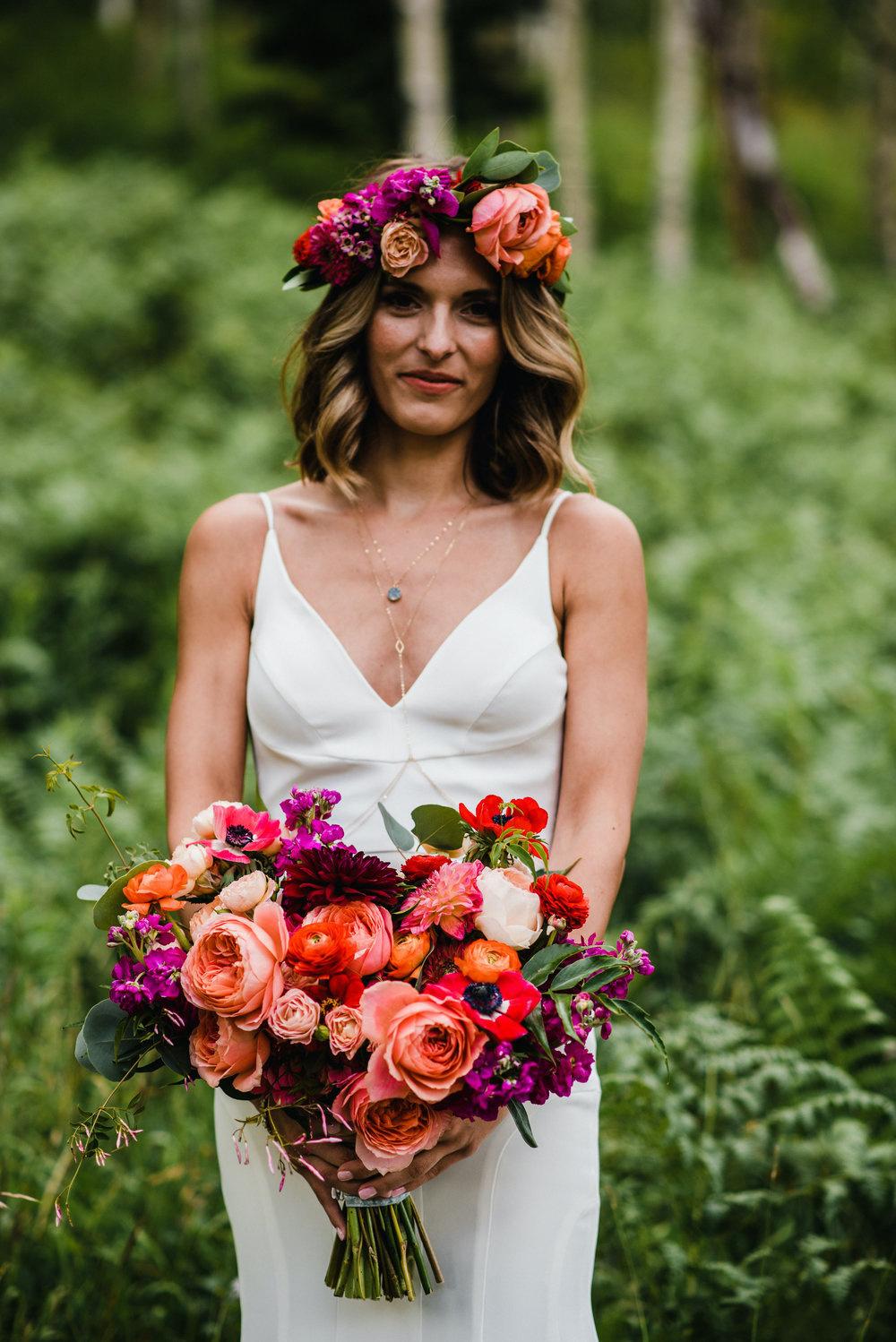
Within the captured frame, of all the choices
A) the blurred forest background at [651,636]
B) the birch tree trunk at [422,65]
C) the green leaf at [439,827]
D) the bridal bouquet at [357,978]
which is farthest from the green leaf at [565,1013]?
the birch tree trunk at [422,65]

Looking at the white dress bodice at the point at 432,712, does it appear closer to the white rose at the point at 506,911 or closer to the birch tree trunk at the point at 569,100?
the white rose at the point at 506,911

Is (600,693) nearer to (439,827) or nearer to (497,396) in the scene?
(439,827)

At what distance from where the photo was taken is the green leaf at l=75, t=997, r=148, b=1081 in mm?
2256

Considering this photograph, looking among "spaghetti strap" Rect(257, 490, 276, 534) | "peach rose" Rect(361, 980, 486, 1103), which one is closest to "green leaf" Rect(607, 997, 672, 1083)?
"peach rose" Rect(361, 980, 486, 1103)

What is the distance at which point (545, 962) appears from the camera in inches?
85.0

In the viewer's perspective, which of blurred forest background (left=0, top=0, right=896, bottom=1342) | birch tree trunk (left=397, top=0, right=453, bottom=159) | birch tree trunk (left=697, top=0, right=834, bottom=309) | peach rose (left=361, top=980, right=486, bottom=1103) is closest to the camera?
peach rose (left=361, top=980, right=486, bottom=1103)

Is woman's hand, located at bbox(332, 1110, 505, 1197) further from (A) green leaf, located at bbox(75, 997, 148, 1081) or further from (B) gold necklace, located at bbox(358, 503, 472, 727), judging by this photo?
(B) gold necklace, located at bbox(358, 503, 472, 727)

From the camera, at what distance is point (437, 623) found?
2.89m

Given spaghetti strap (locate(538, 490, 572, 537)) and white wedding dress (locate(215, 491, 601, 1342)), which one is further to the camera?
spaghetti strap (locate(538, 490, 572, 537))

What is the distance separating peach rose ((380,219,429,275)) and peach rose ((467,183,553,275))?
0.12 m

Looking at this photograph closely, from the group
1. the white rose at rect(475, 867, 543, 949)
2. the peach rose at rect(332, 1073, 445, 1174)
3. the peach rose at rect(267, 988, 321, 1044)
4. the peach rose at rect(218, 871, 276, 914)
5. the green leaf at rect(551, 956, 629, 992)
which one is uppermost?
the peach rose at rect(218, 871, 276, 914)

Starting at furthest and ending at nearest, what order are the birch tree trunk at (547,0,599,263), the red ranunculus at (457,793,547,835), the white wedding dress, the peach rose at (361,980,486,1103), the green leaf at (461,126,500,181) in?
the birch tree trunk at (547,0,599,263) → the green leaf at (461,126,500,181) → the white wedding dress → the red ranunculus at (457,793,547,835) → the peach rose at (361,980,486,1103)

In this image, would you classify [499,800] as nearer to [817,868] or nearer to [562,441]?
[562,441]

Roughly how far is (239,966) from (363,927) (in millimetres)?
210
